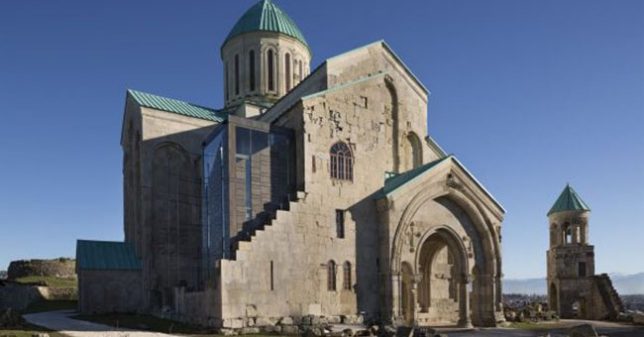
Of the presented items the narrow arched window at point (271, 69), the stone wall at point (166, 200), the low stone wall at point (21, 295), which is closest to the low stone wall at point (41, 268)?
the low stone wall at point (21, 295)

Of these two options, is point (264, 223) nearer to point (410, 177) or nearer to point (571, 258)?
point (410, 177)

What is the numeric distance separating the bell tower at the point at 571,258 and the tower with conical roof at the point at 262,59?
2279 cm

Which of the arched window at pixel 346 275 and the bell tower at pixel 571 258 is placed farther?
the bell tower at pixel 571 258

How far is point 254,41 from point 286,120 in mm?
14300

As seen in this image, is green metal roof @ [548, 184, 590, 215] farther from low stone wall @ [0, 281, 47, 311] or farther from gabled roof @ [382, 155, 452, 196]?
low stone wall @ [0, 281, 47, 311]

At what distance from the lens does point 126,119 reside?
34.6 m

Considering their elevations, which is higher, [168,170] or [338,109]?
[338,109]

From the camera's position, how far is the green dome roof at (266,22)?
127 feet

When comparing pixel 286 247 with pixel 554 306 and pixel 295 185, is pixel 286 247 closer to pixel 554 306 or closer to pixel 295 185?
pixel 295 185

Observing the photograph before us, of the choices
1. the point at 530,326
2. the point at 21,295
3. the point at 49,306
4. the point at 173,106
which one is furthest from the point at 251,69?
the point at 530,326

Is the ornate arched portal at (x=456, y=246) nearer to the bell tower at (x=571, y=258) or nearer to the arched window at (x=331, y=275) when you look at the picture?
the arched window at (x=331, y=275)

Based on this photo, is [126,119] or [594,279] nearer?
[126,119]

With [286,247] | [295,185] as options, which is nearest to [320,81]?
[295,185]

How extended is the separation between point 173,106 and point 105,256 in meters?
9.60
